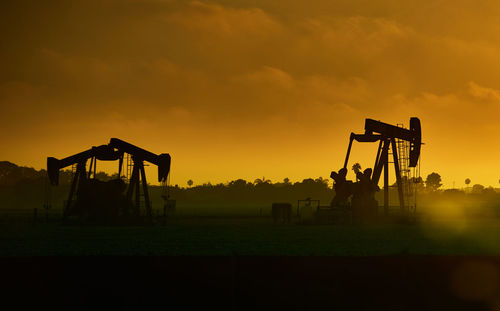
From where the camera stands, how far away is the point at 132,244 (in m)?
27.3

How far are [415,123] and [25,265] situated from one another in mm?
44231

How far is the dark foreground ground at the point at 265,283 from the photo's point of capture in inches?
168

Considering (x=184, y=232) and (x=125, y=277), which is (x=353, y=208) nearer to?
(x=184, y=232)

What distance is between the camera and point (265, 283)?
14.6 feet

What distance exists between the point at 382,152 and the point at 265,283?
41.8m

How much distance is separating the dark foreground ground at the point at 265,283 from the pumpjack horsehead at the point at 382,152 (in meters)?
41.2

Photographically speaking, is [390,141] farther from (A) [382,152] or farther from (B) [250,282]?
(B) [250,282]

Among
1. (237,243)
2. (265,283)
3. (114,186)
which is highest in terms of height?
(114,186)

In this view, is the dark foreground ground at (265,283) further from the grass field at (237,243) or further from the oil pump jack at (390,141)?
the oil pump jack at (390,141)

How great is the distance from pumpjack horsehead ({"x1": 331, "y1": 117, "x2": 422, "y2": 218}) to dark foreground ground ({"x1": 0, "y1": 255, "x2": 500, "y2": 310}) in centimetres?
4122

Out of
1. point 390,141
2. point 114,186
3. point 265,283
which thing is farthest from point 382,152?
point 265,283

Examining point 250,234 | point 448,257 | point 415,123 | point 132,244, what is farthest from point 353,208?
point 448,257

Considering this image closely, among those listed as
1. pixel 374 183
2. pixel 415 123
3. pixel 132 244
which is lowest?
pixel 132 244

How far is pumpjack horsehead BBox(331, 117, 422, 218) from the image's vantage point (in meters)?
44.9
